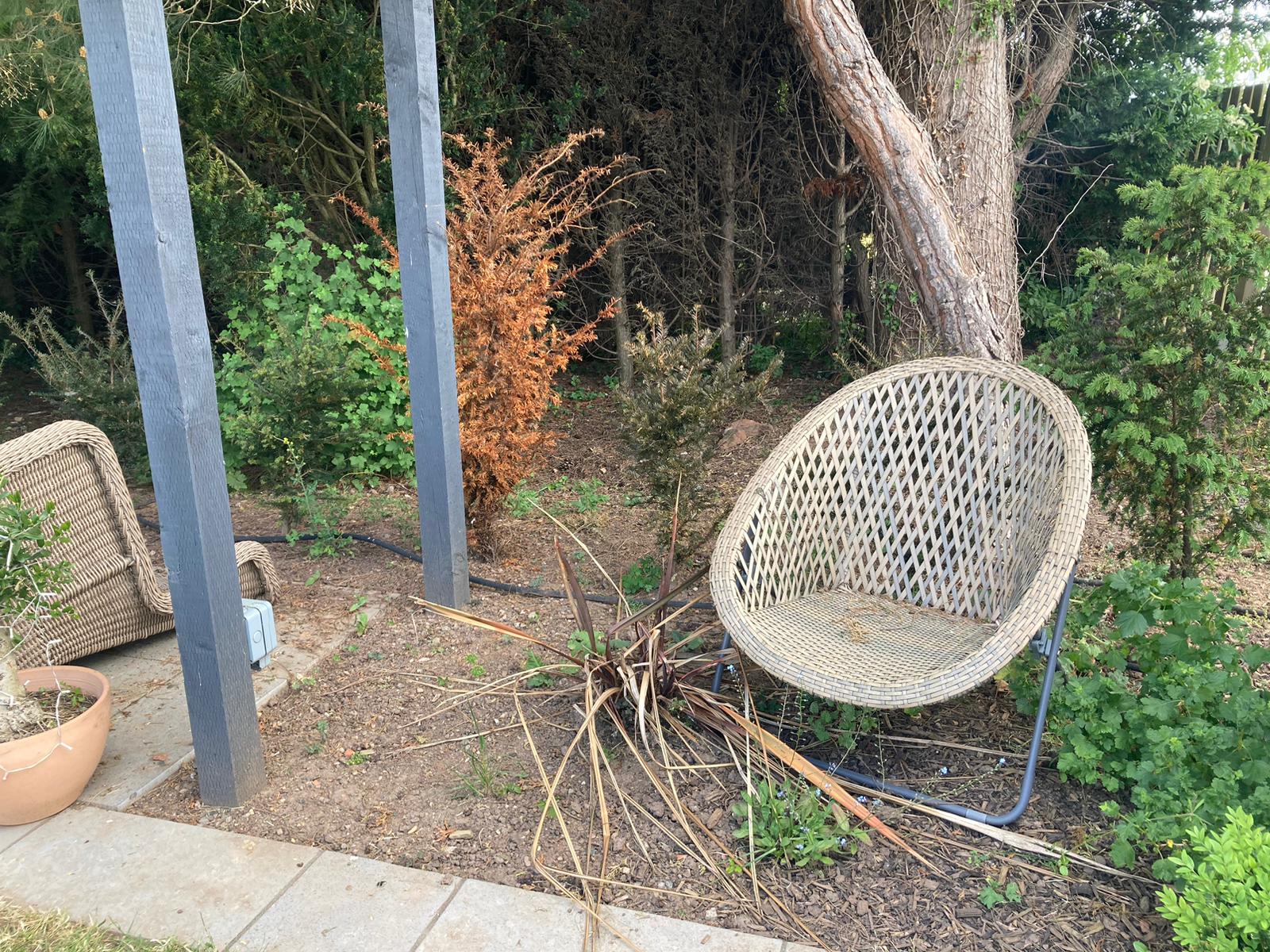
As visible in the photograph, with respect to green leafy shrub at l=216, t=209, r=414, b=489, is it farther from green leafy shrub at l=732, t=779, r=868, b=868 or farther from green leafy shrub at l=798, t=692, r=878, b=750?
green leafy shrub at l=732, t=779, r=868, b=868

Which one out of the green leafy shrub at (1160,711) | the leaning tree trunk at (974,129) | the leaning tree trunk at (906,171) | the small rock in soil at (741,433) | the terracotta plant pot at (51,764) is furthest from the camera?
the small rock in soil at (741,433)

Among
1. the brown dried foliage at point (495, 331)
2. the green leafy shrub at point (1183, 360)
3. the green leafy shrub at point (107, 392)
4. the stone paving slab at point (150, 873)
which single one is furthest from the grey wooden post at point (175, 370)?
the green leafy shrub at point (107, 392)

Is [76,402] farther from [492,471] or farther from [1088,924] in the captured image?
[1088,924]

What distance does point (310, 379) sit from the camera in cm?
414

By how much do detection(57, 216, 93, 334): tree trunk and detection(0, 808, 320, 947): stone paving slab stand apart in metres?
6.18

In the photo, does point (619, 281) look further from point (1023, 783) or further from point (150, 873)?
point (150, 873)

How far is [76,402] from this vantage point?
468cm

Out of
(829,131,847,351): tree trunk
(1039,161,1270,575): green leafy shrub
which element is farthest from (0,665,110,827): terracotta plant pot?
(829,131,847,351): tree trunk

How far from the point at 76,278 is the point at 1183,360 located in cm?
767

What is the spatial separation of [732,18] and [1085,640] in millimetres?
4589

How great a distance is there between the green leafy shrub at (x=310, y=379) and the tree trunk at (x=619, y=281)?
66.0 inches

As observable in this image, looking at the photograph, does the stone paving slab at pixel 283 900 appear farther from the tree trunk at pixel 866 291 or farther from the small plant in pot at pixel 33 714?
the tree trunk at pixel 866 291

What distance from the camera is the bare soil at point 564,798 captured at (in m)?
1.87

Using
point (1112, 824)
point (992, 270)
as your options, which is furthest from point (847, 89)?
point (1112, 824)
